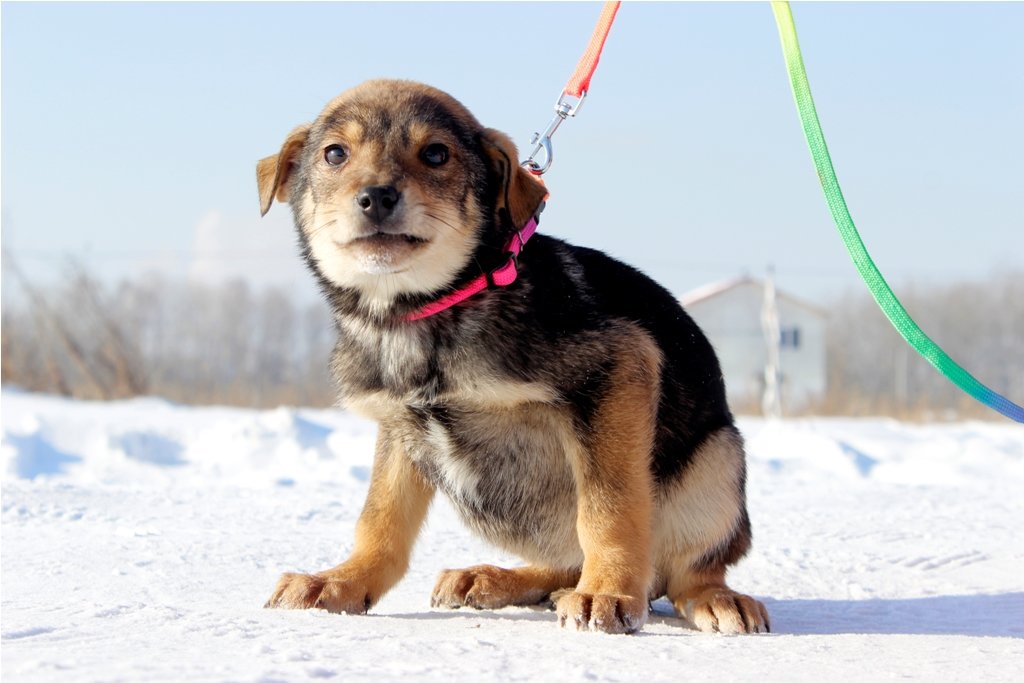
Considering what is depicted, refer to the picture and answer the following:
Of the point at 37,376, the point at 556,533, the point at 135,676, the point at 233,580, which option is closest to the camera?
the point at 135,676

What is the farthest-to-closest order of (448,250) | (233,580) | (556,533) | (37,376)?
(37,376) < (233,580) < (556,533) < (448,250)

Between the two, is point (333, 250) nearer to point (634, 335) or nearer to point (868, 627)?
point (634, 335)

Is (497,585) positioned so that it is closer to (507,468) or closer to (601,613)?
(507,468)

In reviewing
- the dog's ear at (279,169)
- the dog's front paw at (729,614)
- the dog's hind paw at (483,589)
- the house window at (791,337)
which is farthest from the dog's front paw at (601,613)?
the house window at (791,337)

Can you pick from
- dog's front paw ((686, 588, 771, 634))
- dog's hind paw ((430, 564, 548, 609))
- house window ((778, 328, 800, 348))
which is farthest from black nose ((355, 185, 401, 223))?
house window ((778, 328, 800, 348))

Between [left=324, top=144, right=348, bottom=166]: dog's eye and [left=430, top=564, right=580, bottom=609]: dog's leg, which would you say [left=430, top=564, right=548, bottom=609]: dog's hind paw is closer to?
[left=430, top=564, right=580, bottom=609]: dog's leg

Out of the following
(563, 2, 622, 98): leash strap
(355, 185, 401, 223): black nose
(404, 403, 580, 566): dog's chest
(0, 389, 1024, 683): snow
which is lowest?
(0, 389, 1024, 683): snow

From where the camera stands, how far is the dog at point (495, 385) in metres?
3.28

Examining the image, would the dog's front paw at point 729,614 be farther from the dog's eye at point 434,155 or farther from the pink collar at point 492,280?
the dog's eye at point 434,155

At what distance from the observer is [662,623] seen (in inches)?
145

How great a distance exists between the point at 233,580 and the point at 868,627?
222cm

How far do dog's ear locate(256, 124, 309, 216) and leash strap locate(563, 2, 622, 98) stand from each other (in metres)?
1.09

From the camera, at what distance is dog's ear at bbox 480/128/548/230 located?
11.4 ft

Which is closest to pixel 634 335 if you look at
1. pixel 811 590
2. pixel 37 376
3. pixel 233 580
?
pixel 811 590
